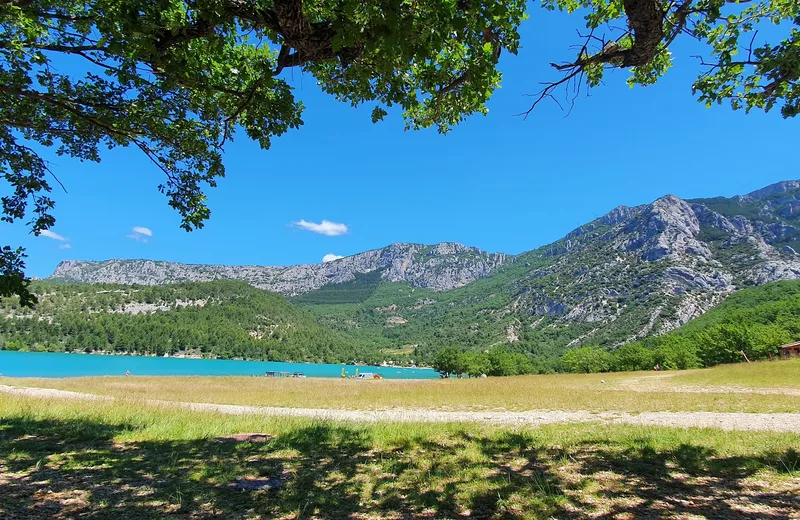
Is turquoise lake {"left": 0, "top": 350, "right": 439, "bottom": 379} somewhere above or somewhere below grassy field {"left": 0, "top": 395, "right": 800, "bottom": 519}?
below

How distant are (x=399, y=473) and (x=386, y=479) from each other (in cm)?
32

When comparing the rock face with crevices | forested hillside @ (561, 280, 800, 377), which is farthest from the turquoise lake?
the rock face with crevices

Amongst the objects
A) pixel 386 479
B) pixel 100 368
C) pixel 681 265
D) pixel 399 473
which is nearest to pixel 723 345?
pixel 399 473

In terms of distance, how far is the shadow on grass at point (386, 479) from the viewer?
3.96m

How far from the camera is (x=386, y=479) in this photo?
203 inches

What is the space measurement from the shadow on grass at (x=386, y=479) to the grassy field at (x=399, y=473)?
2 centimetres

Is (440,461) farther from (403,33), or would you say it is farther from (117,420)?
(117,420)

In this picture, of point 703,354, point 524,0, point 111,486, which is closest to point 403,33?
point 524,0

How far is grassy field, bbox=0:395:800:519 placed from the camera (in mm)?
3990

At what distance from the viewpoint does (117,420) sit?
977cm

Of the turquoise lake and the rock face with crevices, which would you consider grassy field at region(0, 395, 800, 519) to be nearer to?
the turquoise lake

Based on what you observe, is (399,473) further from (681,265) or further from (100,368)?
(681,265)

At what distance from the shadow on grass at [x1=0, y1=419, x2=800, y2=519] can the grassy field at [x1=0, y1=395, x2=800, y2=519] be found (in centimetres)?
2

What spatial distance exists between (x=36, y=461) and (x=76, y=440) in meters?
2.00
